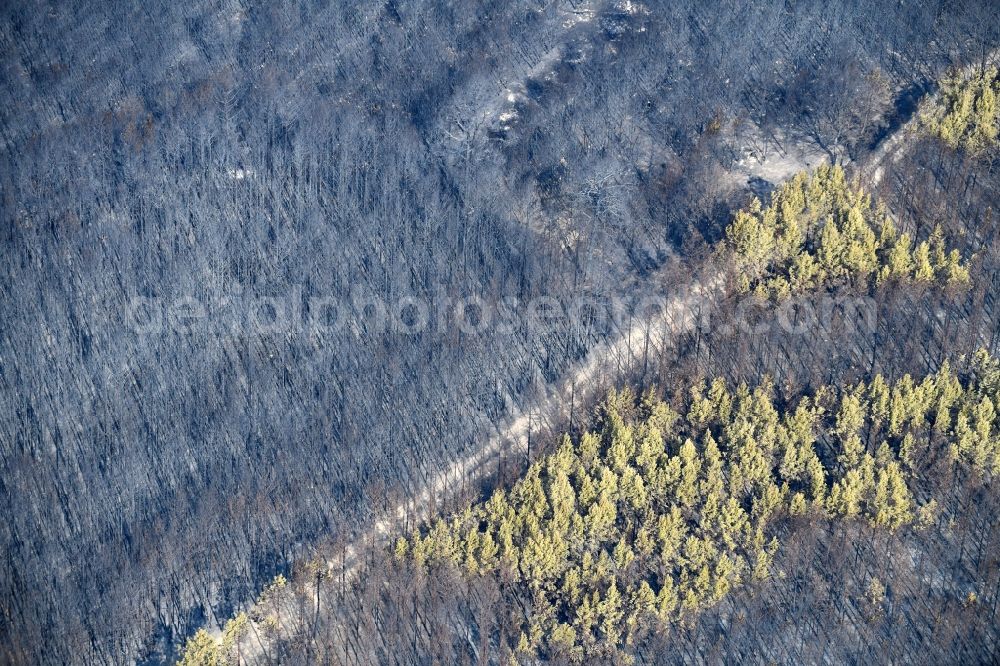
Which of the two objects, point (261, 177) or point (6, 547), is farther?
point (261, 177)

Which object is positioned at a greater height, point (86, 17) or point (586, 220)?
point (86, 17)

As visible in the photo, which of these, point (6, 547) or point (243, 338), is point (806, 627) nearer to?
point (243, 338)

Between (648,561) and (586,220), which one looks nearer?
(648,561)

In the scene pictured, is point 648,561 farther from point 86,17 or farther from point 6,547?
point 86,17

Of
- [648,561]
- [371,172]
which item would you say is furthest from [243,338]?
[648,561]

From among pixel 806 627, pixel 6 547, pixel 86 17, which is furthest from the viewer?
pixel 86 17

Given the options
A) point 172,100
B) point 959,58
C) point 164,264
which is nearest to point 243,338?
point 164,264

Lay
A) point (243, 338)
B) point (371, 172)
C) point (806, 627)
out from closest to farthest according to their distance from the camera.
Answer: point (806, 627), point (243, 338), point (371, 172)

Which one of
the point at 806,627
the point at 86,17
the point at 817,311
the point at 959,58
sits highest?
the point at 959,58

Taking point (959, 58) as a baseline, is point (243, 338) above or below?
below
